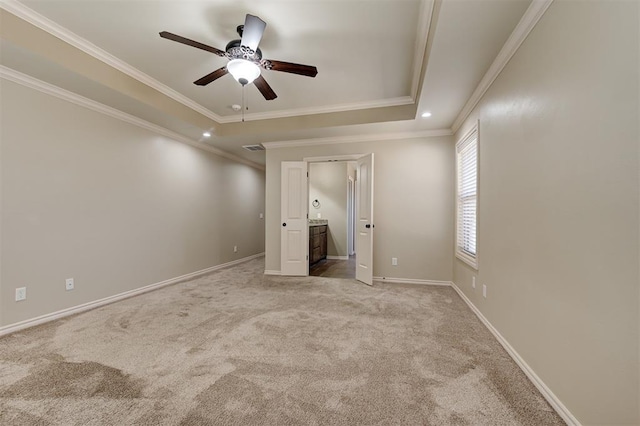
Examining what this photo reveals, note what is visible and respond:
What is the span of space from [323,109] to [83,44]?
2776 millimetres

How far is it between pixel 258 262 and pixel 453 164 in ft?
14.5

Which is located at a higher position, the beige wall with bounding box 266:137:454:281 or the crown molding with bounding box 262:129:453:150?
the crown molding with bounding box 262:129:453:150

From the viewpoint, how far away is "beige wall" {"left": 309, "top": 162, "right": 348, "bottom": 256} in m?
7.12

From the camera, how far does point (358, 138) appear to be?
462 centimetres

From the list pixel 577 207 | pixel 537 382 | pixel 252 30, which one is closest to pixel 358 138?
pixel 252 30

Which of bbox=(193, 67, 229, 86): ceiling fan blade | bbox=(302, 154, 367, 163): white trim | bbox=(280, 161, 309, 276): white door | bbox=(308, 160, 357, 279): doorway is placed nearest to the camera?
bbox=(193, 67, 229, 86): ceiling fan blade

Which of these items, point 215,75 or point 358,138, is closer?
point 215,75

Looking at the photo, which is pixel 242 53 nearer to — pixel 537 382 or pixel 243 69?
pixel 243 69

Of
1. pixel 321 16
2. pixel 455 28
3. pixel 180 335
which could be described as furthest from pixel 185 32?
pixel 180 335

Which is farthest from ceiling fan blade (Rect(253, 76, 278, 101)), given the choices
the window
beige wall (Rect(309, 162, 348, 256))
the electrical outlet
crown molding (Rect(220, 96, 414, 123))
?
beige wall (Rect(309, 162, 348, 256))

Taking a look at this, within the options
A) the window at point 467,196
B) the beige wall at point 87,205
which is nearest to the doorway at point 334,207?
the beige wall at point 87,205

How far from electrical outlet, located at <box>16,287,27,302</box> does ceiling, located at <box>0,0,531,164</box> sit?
2075mm

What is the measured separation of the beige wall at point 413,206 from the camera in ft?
14.1

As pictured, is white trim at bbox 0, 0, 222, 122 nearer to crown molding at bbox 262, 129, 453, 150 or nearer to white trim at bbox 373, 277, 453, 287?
crown molding at bbox 262, 129, 453, 150
